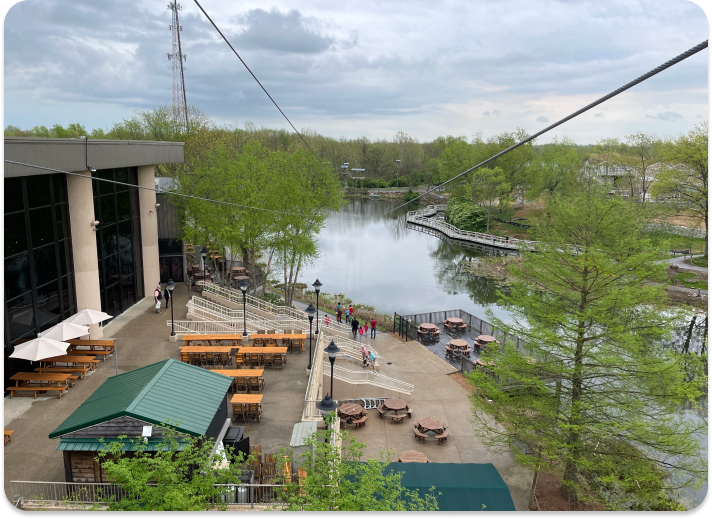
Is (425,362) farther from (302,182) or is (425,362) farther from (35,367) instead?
(35,367)

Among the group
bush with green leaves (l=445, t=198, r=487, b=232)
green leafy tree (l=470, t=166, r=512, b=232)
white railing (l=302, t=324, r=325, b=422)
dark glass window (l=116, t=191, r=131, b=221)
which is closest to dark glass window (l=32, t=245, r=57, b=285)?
dark glass window (l=116, t=191, r=131, b=221)

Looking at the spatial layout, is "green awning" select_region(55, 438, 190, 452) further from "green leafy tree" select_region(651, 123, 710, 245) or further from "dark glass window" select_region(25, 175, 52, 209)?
"green leafy tree" select_region(651, 123, 710, 245)

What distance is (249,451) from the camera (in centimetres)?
1129

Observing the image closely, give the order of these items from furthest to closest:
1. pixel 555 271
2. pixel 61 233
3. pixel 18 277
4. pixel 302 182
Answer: pixel 302 182 → pixel 61 233 → pixel 18 277 → pixel 555 271

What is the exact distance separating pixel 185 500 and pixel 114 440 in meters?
3.23

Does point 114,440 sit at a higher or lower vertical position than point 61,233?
lower

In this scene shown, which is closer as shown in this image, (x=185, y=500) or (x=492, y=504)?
(x=185, y=500)

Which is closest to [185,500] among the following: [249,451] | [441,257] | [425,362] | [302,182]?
[249,451]

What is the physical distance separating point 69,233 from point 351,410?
42.1ft

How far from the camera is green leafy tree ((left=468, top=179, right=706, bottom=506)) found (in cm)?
1151

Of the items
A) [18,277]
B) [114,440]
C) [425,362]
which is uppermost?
[18,277]

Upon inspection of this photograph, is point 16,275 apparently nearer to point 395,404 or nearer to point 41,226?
point 41,226

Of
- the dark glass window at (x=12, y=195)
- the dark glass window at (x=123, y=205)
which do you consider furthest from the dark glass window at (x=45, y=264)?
the dark glass window at (x=123, y=205)

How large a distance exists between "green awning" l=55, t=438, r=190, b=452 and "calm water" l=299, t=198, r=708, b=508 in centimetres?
1490
